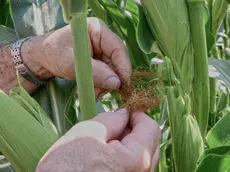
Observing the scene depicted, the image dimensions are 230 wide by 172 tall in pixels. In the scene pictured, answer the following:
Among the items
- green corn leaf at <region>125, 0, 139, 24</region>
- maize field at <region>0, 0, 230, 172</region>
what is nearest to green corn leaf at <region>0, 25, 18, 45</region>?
maize field at <region>0, 0, 230, 172</region>

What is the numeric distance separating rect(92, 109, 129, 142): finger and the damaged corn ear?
9 cm

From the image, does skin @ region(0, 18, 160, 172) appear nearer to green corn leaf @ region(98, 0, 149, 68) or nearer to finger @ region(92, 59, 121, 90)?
finger @ region(92, 59, 121, 90)

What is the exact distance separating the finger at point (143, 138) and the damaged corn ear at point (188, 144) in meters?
0.07

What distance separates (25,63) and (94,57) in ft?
0.61

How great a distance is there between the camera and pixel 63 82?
3.51ft

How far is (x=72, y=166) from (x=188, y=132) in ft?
0.79

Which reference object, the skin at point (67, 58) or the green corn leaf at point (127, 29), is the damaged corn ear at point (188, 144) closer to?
the skin at point (67, 58)

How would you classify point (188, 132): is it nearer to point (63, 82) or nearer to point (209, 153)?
point (209, 153)

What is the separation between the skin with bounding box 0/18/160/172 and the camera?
1.73 feet

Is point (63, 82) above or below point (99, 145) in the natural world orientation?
below

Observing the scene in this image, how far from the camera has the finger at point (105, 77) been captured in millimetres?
783

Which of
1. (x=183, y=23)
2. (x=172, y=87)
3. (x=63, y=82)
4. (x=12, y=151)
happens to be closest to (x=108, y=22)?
(x=63, y=82)

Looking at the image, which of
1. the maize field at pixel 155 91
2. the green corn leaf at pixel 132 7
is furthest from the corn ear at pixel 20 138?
the green corn leaf at pixel 132 7

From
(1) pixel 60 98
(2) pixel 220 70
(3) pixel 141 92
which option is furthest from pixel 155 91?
(1) pixel 60 98
